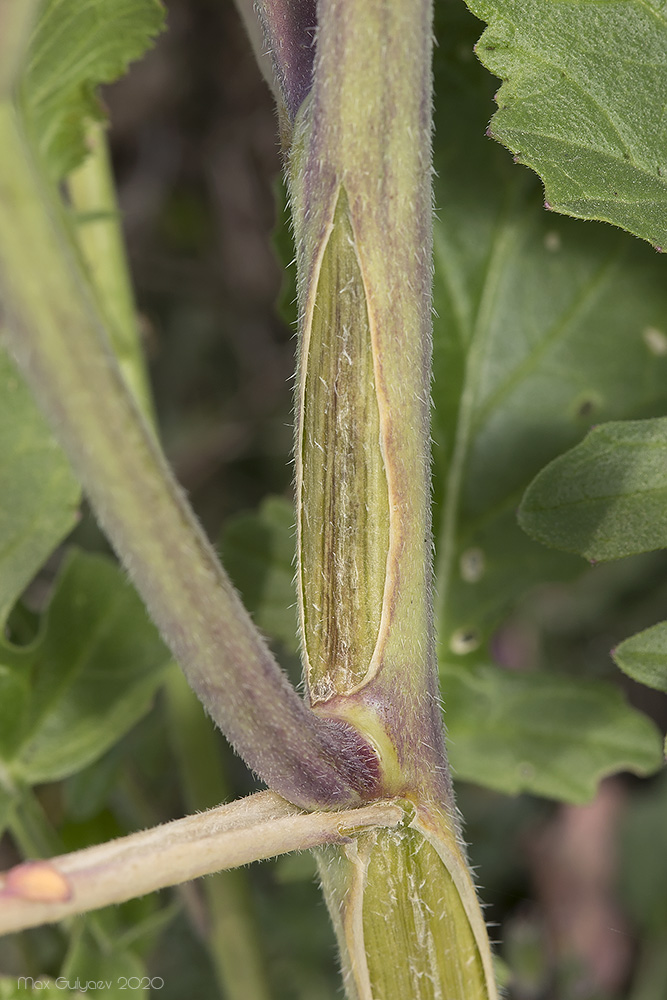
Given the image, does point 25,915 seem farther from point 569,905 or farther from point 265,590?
point 569,905

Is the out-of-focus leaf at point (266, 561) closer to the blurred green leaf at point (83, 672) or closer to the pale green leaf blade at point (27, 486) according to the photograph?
the blurred green leaf at point (83, 672)

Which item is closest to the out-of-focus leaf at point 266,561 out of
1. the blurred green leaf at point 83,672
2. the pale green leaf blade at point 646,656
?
the blurred green leaf at point 83,672

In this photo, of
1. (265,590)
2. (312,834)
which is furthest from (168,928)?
(312,834)

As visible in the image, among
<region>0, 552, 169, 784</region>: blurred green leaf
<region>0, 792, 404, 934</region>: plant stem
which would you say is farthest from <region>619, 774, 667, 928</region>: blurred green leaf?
<region>0, 792, 404, 934</region>: plant stem

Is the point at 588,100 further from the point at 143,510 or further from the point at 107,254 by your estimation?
the point at 107,254

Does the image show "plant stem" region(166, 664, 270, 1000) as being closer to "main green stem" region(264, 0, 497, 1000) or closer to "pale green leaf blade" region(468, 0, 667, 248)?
"main green stem" region(264, 0, 497, 1000)

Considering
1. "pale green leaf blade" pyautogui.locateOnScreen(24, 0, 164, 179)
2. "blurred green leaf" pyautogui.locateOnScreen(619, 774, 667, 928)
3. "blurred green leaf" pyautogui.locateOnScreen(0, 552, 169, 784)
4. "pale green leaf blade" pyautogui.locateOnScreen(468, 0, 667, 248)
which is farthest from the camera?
"blurred green leaf" pyautogui.locateOnScreen(619, 774, 667, 928)
